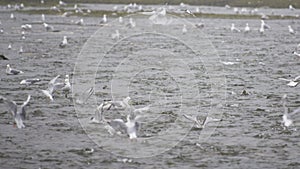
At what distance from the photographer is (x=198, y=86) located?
16.8 m

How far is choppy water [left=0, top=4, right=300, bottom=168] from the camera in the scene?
33.5ft

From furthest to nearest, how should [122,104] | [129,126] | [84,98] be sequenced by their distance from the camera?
[84,98], [122,104], [129,126]

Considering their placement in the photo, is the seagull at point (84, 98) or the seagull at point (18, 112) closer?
the seagull at point (18, 112)

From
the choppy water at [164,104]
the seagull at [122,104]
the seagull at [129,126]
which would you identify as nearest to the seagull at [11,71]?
the choppy water at [164,104]

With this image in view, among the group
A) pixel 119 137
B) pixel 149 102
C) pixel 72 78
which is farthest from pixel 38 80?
pixel 119 137

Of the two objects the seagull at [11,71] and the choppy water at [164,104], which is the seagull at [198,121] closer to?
the choppy water at [164,104]

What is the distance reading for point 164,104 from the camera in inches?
562

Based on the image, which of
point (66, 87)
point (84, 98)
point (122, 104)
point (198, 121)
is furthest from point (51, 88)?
point (198, 121)

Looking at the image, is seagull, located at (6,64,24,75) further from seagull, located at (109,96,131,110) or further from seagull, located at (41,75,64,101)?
seagull, located at (109,96,131,110)

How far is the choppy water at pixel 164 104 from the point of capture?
33.5ft

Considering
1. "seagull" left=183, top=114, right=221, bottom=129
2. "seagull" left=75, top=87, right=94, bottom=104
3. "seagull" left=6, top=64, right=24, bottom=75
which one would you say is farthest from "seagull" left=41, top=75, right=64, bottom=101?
"seagull" left=183, top=114, right=221, bottom=129

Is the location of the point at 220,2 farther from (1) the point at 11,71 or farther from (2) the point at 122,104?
(2) the point at 122,104

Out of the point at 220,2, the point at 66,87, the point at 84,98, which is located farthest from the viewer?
the point at 220,2

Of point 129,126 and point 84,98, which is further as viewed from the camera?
point 84,98
